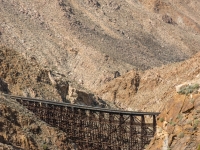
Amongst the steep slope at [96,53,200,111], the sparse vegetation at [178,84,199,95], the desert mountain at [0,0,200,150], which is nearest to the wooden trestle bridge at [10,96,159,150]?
the desert mountain at [0,0,200,150]

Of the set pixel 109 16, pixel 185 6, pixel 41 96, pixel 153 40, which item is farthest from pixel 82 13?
pixel 41 96

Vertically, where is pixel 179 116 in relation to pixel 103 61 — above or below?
below

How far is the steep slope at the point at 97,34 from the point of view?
3056 inches

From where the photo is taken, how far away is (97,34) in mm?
91812

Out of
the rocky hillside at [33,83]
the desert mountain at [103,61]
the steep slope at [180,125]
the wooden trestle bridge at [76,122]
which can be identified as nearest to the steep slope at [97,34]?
the desert mountain at [103,61]

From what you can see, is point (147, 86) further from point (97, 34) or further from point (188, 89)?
point (188, 89)

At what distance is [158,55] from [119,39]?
267 inches

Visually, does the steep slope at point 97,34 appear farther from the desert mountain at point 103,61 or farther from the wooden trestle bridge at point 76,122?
the wooden trestle bridge at point 76,122

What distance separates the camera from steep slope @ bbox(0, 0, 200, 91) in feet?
255

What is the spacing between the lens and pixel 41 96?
4462 cm

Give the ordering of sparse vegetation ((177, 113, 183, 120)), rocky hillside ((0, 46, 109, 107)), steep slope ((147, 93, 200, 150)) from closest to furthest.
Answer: steep slope ((147, 93, 200, 150)), sparse vegetation ((177, 113, 183, 120)), rocky hillside ((0, 46, 109, 107))

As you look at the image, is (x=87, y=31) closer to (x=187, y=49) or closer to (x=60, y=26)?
(x=60, y=26)

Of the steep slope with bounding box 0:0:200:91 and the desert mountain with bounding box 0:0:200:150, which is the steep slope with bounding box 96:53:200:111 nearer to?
the desert mountain with bounding box 0:0:200:150

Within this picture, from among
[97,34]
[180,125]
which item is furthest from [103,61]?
[180,125]
